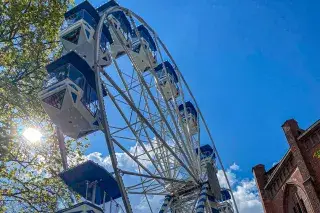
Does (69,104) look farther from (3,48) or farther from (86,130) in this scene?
(3,48)

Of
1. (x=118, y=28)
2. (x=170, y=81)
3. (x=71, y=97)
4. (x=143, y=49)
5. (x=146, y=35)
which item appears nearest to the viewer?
(x=71, y=97)

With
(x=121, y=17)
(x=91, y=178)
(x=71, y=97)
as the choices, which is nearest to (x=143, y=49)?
(x=121, y=17)

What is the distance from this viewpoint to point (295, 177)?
21125mm

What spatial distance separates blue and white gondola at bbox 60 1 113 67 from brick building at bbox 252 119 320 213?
11.4 meters

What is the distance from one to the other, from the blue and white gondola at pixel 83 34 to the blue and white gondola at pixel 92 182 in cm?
475

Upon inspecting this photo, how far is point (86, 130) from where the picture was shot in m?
13.6

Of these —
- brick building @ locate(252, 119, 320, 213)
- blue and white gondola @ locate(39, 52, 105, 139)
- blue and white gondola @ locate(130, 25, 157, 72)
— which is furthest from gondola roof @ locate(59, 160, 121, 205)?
brick building @ locate(252, 119, 320, 213)

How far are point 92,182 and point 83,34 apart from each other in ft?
21.9

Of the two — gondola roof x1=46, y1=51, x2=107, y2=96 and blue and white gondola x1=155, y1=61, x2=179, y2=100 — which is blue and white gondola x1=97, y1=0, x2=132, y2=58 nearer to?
blue and white gondola x1=155, y1=61, x2=179, y2=100

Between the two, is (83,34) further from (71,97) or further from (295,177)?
(295,177)

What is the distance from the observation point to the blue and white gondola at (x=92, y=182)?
37.7 feet

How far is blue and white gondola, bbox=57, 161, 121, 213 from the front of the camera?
11492 millimetres

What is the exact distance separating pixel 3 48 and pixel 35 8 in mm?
2245

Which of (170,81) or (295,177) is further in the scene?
(170,81)
